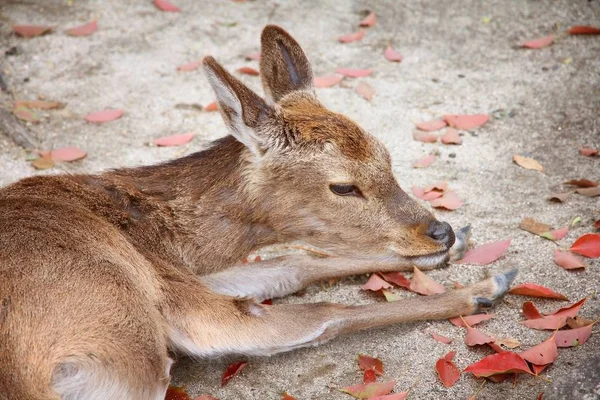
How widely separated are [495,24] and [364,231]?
175 inches

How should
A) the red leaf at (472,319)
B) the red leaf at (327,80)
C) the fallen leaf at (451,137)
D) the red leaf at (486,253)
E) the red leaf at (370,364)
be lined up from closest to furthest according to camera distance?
the red leaf at (370,364), the red leaf at (472,319), the red leaf at (486,253), the fallen leaf at (451,137), the red leaf at (327,80)

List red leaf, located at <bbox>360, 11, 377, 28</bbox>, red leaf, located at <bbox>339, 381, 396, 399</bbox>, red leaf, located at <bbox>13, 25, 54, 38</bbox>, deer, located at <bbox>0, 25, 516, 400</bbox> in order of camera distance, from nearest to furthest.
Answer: deer, located at <bbox>0, 25, 516, 400</bbox>, red leaf, located at <bbox>339, 381, 396, 399</bbox>, red leaf, located at <bbox>13, 25, 54, 38</bbox>, red leaf, located at <bbox>360, 11, 377, 28</bbox>

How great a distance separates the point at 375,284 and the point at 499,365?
1186 millimetres

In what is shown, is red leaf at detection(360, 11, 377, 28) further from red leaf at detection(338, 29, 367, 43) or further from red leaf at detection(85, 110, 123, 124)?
red leaf at detection(85, 110, 123, 124)

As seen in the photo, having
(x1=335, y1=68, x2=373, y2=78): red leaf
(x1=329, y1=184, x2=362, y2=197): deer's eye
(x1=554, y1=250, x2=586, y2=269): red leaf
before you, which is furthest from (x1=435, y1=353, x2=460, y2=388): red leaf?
(x1=335, y1=68, x2=373, y2=78): red leaf

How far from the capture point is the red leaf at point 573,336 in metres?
4.01

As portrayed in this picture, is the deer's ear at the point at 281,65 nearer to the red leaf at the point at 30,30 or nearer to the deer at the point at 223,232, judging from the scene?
the deer at the point at 223,232

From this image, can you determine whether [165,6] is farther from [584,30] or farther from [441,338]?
[441,338]

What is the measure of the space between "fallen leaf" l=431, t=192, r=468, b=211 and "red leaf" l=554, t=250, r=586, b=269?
903mm

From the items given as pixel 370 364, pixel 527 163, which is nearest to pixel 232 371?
pixel 370 364

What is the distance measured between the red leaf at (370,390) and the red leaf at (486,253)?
1337 millimetres

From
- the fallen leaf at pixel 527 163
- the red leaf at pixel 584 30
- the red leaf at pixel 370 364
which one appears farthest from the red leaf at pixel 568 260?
the red leaf at pixel 584 30

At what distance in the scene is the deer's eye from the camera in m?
4.24

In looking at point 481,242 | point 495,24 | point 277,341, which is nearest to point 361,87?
point 495,24
